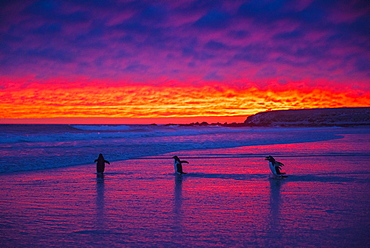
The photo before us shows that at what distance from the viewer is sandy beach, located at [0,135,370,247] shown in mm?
4707

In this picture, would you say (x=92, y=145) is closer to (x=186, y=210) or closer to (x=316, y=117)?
(x=186, y=210)

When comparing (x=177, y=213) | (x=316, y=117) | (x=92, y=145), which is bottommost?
(x=177, y=213)

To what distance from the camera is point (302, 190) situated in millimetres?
8070

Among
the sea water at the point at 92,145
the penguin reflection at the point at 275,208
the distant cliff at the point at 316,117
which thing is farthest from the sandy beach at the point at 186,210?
the distant cliff at the point at 316,117

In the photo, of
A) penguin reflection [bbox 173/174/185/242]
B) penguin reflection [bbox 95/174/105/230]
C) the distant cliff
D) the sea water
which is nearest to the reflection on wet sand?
penguin reflection [bbox 95/174/105/230]

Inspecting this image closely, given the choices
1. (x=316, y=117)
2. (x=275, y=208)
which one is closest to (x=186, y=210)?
(x=275, y=208)

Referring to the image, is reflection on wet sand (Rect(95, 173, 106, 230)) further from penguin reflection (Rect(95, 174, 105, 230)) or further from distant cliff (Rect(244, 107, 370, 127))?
distant cliff (Rect(244, 107, 370, 127))

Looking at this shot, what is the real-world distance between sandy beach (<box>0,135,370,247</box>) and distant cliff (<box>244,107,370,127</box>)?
379ft

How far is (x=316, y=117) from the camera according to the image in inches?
5458

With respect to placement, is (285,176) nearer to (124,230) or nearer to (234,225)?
(234,225)

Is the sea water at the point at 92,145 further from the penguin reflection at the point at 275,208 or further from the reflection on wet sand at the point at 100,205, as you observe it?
the penguin reflection at the point at 275,208

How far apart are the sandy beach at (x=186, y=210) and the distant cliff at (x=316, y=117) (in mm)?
115387

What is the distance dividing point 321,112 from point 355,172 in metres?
143

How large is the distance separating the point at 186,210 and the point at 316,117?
464ft
